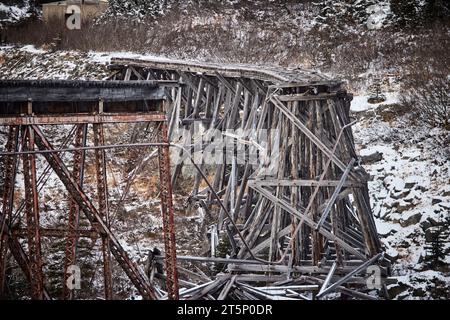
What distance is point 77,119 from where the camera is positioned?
29.3 feet

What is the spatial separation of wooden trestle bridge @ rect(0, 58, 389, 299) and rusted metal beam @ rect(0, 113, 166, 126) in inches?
0.5

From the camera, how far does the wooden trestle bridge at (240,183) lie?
877 centimetres

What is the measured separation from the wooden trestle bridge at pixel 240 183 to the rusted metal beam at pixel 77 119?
0.01 meters

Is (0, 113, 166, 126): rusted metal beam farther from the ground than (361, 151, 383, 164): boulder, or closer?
farther from the ground

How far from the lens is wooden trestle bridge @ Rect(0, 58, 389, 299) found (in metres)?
8.77

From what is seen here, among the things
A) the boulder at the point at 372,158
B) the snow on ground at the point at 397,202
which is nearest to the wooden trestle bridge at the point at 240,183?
the snow on ground at the point at 397,202

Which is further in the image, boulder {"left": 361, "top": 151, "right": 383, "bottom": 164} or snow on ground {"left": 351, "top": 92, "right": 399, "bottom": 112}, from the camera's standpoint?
snow on ground {"left": 351, "top": 92, "right": 399, "bottom": 112}

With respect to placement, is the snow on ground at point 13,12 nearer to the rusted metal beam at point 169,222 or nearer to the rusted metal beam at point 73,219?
the rusted metal beam at point 73,219

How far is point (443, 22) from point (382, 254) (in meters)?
12.7

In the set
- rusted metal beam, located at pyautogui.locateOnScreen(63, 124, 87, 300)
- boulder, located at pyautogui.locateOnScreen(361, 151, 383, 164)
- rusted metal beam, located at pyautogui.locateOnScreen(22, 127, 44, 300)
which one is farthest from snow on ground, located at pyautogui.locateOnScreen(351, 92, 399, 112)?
rusted metal beam, located at pyautogui.locateOnScreen(22, 127, 44, 300)

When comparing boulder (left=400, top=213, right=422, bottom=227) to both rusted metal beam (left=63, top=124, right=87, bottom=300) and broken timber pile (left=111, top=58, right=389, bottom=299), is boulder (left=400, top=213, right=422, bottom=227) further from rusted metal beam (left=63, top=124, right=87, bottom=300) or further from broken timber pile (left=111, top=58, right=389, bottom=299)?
rusted metal beam (left=63, top=124, right=87, bottom=300)

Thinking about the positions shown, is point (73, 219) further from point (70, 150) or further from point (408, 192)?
point (408, 192)
